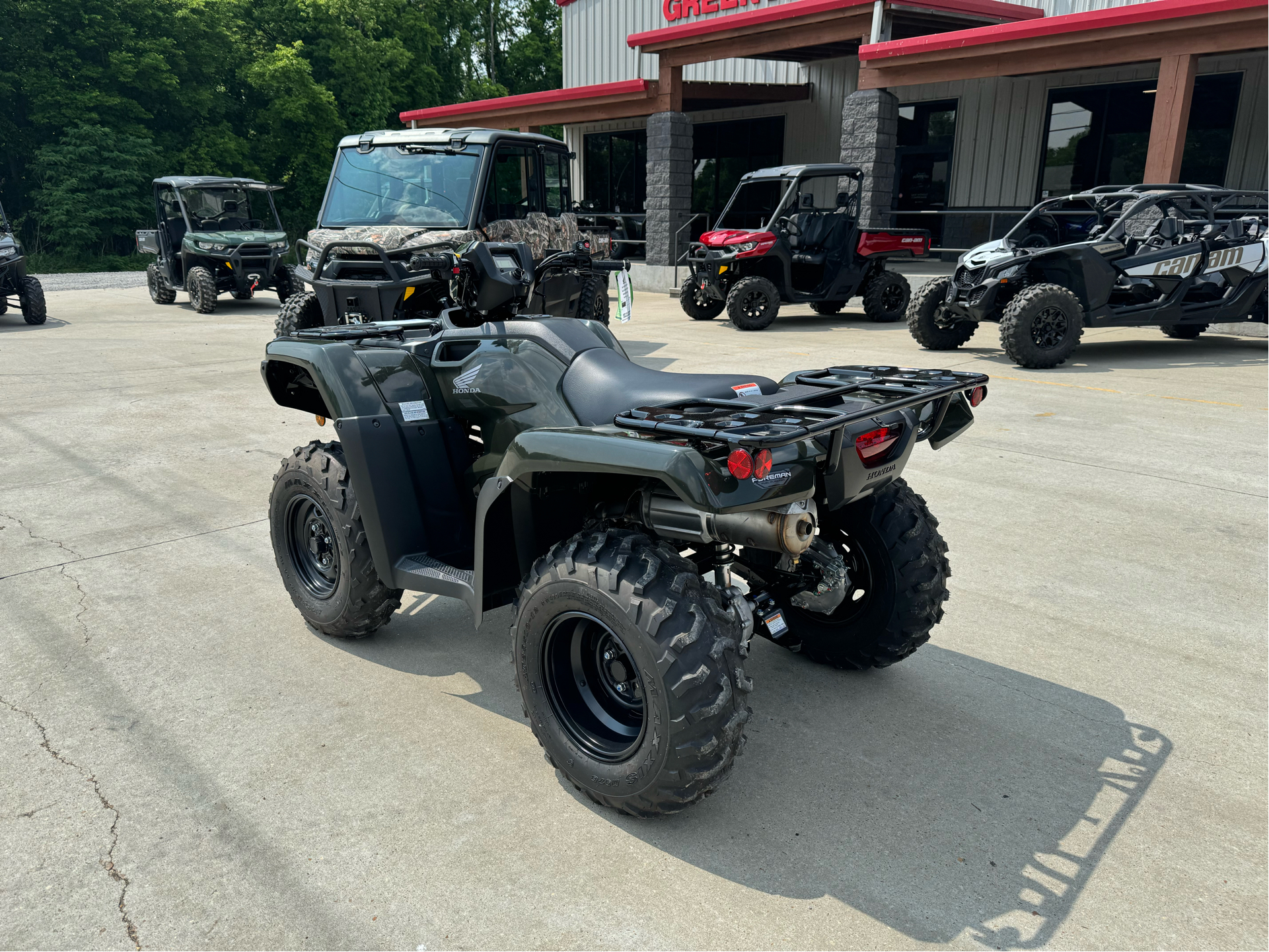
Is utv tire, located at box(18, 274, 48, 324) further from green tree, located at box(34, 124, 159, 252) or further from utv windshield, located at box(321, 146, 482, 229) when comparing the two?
green tree, located at box(34, 124, 159, 252)

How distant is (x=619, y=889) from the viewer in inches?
96.7

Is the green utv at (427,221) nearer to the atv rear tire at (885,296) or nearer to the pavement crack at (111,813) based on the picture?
the atv rear tire at (885,296)

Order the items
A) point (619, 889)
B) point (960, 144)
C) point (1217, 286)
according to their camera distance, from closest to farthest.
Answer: point (619, 889)
point (1217, 286)
point (960, 144)

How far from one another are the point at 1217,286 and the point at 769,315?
546 centimetres

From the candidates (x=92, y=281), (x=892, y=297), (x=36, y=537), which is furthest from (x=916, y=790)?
(x=92, y=281)

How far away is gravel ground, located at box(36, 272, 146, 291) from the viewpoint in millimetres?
21620

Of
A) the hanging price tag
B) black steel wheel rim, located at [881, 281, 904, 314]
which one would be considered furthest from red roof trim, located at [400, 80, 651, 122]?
the hanging price tag

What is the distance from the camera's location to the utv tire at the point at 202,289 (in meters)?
16.0

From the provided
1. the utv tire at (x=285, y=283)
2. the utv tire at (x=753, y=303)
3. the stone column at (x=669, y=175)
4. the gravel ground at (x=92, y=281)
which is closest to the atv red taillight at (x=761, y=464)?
the utv tire at (x=753, y=303)

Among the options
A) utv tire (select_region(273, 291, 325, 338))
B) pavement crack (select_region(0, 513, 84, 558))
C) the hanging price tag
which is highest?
the hanging price tag

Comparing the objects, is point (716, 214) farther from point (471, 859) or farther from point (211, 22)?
point (471, 859)

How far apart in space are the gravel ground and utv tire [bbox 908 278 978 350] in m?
18.3

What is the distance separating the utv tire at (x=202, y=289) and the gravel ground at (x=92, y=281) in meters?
6.69

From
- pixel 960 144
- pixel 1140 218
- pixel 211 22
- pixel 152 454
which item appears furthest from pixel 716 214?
pixel 152 454
